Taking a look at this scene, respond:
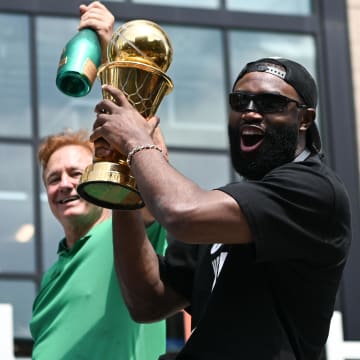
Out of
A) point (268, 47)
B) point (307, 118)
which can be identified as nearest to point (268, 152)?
point (307, 118)

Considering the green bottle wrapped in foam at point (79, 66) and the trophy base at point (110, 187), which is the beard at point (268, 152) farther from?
the green bottle wrapped in foam at point (79, 66)

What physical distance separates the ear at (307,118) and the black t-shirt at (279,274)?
129 mm

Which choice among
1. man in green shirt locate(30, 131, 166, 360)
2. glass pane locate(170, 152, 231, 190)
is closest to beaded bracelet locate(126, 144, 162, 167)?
man in green shirt locate(30, 131, 166, 360)

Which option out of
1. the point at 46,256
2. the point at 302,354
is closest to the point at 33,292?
the point at 46,256

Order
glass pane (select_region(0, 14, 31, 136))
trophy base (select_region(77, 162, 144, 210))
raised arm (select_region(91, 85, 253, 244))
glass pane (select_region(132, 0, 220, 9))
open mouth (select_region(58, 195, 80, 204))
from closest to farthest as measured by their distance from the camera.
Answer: raised arm (select_region(91, 85, 253, 244)) < trophy base (select_region(77, 162, 144, 210)) < open mouth (select_region(58, 195, 80, 204)) < glass pane (select_region(0, 14, 31, 136)) < glass pane (select_region(132, 0, 220, 9))

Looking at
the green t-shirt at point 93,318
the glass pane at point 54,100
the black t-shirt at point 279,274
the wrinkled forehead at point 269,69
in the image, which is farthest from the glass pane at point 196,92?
the black t-shirt at point 279,274

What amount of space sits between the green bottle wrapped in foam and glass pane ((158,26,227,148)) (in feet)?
16.6

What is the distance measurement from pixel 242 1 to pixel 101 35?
559cm

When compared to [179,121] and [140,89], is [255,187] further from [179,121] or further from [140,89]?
[179,121]

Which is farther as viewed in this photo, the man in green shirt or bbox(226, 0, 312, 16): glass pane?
bbox(226, 0, 312, 16): glass pane

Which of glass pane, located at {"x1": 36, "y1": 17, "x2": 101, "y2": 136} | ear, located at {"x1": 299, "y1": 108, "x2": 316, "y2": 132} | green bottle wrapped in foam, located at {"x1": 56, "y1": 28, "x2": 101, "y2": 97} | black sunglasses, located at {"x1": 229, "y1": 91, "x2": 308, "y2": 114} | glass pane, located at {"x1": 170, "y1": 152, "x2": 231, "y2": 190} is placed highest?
Answer: glass pane, located at {"x1": 36, "y1": 17, "x2": 101, "y2": 136}

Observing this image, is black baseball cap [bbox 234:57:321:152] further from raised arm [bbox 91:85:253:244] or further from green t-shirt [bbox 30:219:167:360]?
green t-shirt [bbox 30:219:167:360]

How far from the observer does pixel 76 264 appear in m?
4.48

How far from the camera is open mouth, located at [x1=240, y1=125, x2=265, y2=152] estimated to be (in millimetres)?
3635
